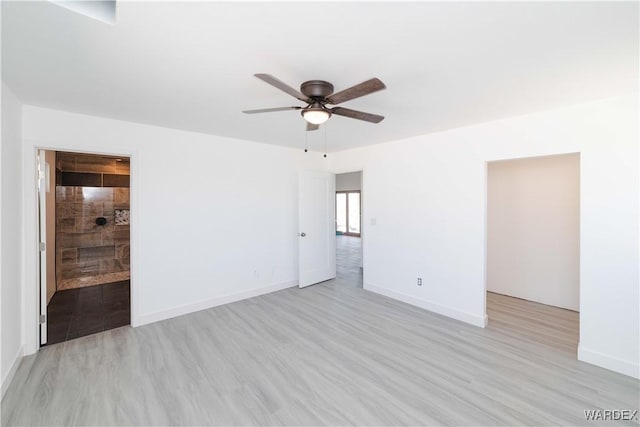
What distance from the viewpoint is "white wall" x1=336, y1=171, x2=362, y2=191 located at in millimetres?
10442

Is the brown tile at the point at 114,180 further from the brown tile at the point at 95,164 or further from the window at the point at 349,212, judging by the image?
the window at the point at 349,212

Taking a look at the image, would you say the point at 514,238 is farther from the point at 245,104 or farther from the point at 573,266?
the point at 245,104

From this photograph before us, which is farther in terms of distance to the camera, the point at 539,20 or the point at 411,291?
the point at 411,291

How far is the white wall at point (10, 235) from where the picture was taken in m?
2.19

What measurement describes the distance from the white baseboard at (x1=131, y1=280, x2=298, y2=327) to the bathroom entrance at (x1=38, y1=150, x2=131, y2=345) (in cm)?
62

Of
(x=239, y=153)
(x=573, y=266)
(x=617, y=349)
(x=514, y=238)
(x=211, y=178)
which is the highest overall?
(x=239, y=153)

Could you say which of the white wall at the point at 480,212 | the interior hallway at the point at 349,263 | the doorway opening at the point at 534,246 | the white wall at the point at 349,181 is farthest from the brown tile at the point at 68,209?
the white wall at the point at 349,181

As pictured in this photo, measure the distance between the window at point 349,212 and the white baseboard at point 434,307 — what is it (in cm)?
676

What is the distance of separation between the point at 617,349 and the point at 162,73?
4.40 metres

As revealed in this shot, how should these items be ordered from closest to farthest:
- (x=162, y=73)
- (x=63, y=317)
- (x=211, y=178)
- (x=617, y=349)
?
1. (x=162, y=73)
2. (x=617, y=349)
3. (x=63, y=317)
4. (x=211, y=178)

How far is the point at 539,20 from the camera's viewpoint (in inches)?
55.9

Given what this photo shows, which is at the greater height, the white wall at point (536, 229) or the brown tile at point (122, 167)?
the brown tile at point (122, 167)

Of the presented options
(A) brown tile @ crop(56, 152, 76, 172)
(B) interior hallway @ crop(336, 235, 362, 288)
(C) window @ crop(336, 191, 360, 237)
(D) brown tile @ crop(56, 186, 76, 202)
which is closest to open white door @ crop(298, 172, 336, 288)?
(B) interior hallway @ crop(336, 235, 362, 288)

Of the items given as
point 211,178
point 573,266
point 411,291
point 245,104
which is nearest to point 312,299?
point 411,291
